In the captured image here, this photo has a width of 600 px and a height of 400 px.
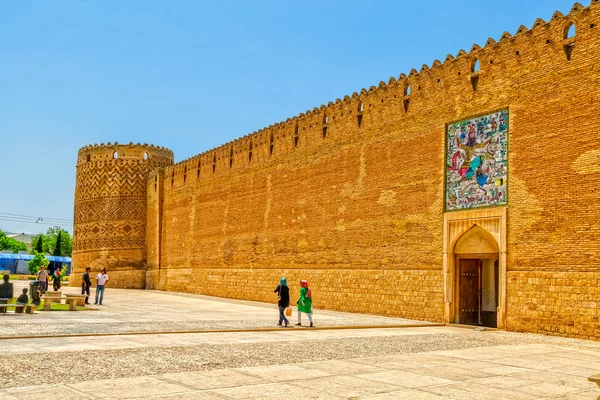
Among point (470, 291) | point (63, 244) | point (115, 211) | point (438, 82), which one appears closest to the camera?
point (470, 291)

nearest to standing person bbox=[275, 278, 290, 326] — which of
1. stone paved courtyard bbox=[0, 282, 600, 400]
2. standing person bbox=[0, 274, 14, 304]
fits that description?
stone paved courtyard bbox=[0, 282, 600, 400]

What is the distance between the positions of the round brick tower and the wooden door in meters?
20.0

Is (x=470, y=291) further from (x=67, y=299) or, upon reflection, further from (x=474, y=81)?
(x=67, y=299)

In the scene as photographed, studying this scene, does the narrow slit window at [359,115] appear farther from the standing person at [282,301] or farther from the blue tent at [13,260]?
the blue tent at [13,260]

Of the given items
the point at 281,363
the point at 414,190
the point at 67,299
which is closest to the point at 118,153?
the point at 67,299

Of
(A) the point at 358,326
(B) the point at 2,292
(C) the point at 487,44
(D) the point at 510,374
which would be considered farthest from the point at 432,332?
(B) the point at 2,292

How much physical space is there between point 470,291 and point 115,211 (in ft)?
68.3

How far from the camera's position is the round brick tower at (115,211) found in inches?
1224

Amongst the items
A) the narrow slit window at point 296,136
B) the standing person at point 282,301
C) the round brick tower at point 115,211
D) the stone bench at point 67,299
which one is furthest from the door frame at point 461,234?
the round brick tower at point 115,211

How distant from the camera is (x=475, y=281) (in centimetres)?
1495

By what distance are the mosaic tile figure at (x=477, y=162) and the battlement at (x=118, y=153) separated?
2038 cm

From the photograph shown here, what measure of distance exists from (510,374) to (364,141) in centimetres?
1095

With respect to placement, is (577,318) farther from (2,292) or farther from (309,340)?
(2,292)

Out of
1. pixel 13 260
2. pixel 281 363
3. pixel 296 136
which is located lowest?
pixel 281 363
